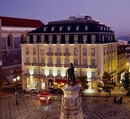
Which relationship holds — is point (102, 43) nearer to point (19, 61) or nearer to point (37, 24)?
point (19, 61)

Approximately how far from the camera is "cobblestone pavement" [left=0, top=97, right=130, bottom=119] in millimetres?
35781

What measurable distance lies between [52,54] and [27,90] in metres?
9.64

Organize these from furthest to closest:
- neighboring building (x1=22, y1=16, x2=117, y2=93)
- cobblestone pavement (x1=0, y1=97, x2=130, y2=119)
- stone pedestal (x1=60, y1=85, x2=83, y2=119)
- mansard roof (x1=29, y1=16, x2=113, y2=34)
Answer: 1. mansard roof (x1=29, y1=16, x2=113, y2=34)
2. neighboring building (x1=22, y1=16, x2=117, y2=93)
3. cobblestone pavement (x1=0, y1=97, x2=130, y2=119)
4. stone pedestal (x1=60, y1=85, x2=83, y2=119)

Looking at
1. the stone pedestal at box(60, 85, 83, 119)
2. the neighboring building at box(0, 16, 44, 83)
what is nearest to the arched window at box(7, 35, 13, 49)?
the neighboring building at box(0, 16, 44, 83)

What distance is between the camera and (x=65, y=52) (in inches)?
2034

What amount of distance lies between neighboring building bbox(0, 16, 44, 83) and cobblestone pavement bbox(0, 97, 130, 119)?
18.2 m

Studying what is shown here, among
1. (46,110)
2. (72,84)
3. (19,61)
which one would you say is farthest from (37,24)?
(72,84)

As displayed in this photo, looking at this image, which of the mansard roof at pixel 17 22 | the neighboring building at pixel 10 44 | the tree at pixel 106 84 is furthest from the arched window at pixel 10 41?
Result: the tree at pixel 106 84

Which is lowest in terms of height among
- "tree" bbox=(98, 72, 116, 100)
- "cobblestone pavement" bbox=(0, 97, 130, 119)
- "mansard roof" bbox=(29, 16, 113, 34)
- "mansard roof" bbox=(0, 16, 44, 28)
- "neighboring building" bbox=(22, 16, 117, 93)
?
"cobblestone pavement" bbox=(0, 97, 130, 119)

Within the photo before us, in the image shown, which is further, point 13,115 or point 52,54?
point 52,54

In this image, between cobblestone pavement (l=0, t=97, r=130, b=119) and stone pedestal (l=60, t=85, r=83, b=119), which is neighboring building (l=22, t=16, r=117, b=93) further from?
stone pedestal (l=60, t=85, r=83, b=119)

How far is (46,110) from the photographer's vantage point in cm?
3891

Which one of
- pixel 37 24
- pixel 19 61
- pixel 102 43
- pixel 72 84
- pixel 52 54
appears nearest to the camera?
pixel 72 84

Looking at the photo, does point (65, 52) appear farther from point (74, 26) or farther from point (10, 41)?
point (10, 41)
